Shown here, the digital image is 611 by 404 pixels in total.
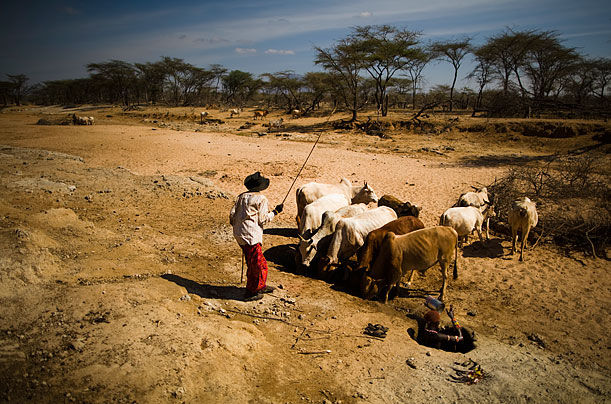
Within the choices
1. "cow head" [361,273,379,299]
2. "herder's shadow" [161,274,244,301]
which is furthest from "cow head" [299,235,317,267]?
"herder's shadow" [161,274,244,301]

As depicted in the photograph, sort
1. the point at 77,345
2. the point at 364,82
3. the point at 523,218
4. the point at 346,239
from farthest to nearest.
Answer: the point at 364,82 → the point at 523,218 → the point at 346,239 → the point at 77,345

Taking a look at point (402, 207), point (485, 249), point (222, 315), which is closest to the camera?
point (222, 315)

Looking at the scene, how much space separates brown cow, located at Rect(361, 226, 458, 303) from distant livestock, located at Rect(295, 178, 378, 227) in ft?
10.4

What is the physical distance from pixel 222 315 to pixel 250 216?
1490 mm

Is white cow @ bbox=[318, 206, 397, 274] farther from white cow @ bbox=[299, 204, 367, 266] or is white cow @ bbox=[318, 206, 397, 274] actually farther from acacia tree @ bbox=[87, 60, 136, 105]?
acacia tree @ bbox=[87, 60, 136, 105]

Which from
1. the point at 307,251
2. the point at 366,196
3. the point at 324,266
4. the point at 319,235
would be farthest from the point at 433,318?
the point at 366,196

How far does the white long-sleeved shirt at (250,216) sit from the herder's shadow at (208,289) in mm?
985

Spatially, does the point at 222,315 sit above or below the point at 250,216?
below

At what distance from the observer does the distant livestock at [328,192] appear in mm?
9508

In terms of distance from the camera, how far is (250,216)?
536cm

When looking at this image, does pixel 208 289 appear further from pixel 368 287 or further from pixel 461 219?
pixel 461 219

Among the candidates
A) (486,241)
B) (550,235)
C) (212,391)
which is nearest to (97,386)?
(212,391)

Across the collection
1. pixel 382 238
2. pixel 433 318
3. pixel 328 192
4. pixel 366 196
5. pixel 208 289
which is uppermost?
pixel 328 192

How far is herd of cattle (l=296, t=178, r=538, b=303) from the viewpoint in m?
6.34
